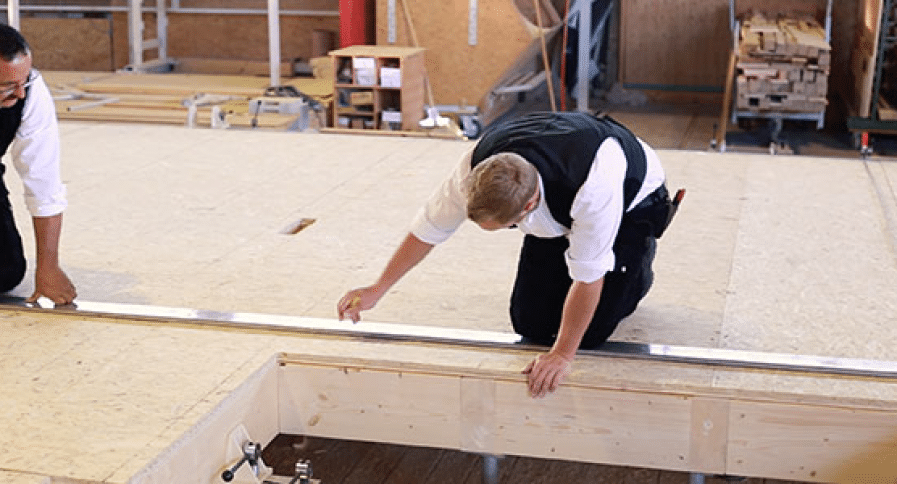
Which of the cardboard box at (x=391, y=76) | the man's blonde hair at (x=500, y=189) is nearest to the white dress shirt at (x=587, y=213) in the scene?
the man's blonde hair at (x=500, y=189)

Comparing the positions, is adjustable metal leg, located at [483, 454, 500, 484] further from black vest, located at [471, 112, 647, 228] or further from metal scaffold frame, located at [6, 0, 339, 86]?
metal scaffold frame, located at [6, 0, 339, 86]

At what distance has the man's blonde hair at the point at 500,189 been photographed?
2449 mm

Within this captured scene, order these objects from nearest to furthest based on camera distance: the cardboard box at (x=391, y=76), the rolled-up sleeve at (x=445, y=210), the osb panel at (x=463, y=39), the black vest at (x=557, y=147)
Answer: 1. the black vest at (x=557, y=147)
2. the rolled-up sleeve at (x=445, y=210)
3. the cardboard box at (x=391, y=76)
4. the osb panel at (x=463, y=39)

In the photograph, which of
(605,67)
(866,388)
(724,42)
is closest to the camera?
(866,388)

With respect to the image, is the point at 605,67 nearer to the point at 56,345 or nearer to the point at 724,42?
the point at 724,42

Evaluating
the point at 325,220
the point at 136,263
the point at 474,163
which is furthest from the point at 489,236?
the point at 474,163

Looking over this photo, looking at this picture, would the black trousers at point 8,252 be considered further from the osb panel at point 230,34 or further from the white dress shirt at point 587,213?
the osb panel at point 230,34

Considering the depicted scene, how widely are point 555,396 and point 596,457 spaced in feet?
0.67

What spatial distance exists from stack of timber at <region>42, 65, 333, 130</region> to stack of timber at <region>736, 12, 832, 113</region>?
9.67 ft

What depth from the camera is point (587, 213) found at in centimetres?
264

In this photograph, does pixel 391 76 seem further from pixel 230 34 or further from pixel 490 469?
pixel 490 469

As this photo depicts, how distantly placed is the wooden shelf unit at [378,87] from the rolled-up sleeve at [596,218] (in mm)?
5594

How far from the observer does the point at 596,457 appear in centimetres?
304

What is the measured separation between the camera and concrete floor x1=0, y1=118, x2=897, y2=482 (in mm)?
3414
